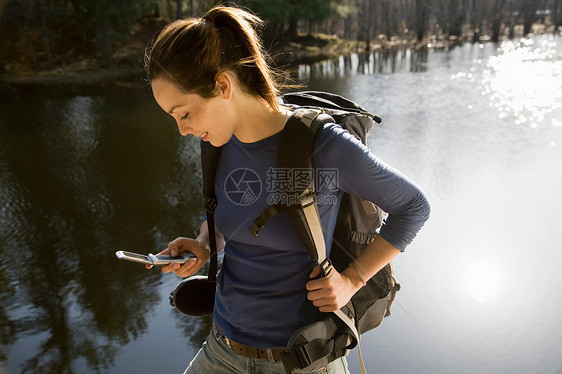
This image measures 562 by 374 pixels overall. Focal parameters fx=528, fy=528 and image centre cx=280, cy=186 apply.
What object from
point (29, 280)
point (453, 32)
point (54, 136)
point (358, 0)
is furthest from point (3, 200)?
point (358, 0)

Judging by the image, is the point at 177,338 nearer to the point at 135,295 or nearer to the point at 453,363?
the point at 135,295

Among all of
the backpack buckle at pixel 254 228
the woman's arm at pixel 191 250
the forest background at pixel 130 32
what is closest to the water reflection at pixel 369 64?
the forest background at pixel 130 32

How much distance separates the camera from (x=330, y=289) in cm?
117

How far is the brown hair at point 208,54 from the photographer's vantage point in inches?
44.0

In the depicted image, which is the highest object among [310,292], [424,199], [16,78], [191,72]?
[191,72]

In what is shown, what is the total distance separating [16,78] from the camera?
11.5 m

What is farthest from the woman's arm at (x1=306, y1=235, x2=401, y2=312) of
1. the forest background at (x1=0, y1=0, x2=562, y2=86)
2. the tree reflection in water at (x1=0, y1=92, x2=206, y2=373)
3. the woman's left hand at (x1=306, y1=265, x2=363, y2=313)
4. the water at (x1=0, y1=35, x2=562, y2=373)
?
the forest background at (x1=0, y1=0, x2=562, y2=86)

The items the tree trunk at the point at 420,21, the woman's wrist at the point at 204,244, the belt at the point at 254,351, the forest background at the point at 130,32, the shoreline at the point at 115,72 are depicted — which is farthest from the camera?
the tree trunk at the point at 420,21

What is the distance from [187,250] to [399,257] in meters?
1.99

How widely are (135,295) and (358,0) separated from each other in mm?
26515

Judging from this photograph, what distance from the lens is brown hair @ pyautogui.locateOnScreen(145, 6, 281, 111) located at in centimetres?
112

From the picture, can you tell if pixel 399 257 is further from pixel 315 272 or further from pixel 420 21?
pixel 420 21

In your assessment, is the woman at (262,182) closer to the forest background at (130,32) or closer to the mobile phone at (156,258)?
the mobile phone at (156,258)

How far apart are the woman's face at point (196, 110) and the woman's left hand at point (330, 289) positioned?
0.38 meters
